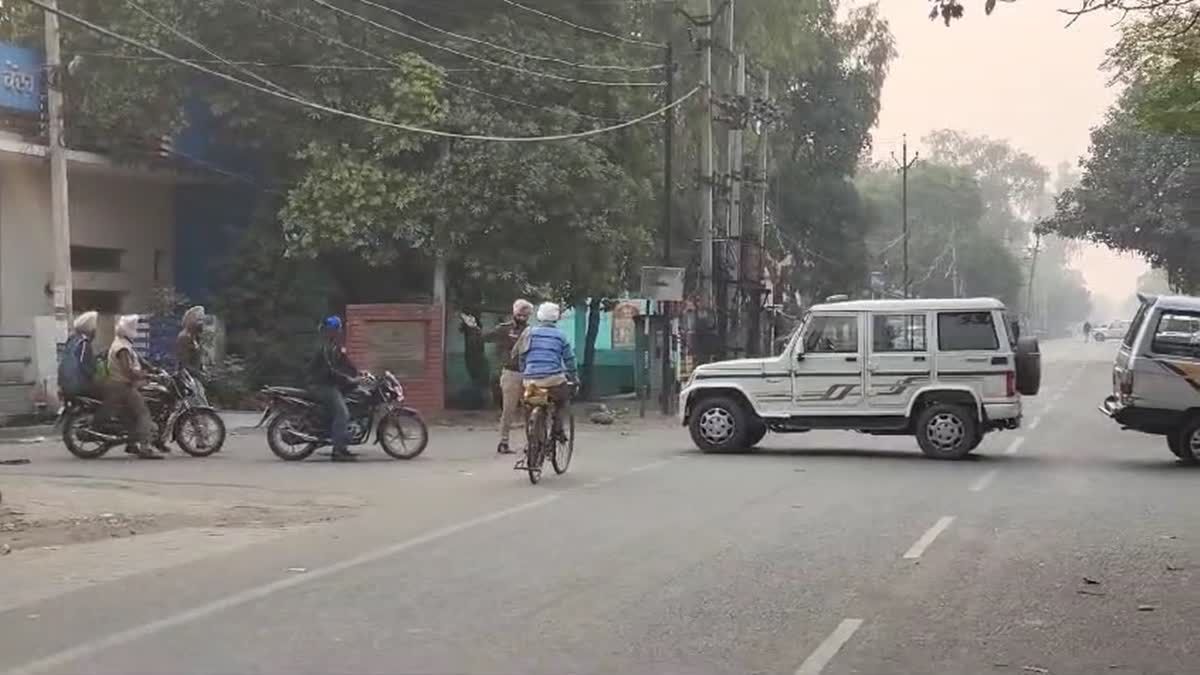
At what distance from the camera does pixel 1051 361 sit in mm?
59125

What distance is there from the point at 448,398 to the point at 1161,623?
2276 centimetres

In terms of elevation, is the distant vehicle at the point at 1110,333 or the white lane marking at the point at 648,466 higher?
the distant vehicle at the point at 1110,333

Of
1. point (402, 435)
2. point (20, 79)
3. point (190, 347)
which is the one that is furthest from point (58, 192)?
point (402, 435)

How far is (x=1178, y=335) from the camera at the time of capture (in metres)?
16.2

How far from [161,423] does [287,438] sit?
181cm

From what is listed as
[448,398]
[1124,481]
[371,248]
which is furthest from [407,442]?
[448,398]

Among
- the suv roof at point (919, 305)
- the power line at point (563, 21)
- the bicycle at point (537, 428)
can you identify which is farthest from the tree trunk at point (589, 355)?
the bicycle at point (537, 428)

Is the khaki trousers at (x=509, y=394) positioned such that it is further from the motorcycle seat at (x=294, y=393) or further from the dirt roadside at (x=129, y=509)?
the dirt roadside at (x=129, y=509)

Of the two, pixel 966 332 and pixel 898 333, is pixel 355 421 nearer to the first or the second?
pixel 898 333

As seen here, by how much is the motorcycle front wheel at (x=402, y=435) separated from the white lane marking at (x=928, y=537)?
24.3 ft

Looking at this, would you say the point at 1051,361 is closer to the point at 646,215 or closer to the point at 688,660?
the point at 646,215

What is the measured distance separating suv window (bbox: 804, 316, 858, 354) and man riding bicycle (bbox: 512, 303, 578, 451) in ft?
14.0

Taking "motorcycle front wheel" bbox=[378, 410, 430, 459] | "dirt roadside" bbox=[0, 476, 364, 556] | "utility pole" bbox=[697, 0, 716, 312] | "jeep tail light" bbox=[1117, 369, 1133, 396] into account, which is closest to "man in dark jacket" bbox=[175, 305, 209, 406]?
"motorcycle front wheel" bbox=[378, 410, 430, 459]

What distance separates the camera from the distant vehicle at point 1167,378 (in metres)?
16.1
